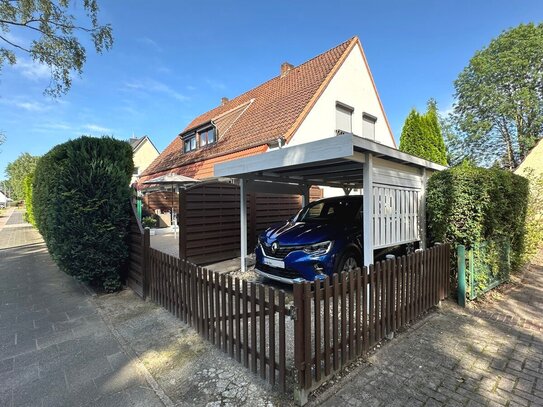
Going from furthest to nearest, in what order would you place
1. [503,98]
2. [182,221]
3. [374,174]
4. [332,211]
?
[503,98], [182,221], [332,211], [374,174]

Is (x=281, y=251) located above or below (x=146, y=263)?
above

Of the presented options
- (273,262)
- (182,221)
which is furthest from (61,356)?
(182,221)

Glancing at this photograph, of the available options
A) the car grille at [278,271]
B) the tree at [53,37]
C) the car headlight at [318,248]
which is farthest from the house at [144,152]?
the car headlight at [318,248]

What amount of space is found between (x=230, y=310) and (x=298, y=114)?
856 cm

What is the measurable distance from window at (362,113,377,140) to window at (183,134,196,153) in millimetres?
9260

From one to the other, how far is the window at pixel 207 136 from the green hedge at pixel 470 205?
1153 cm

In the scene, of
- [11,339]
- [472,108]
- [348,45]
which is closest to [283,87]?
[348,45]

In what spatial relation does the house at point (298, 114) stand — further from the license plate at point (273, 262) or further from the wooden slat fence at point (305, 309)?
the wooden slat fence at point (305, 309)

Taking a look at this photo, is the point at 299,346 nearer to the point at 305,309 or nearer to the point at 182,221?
the point at 305,309

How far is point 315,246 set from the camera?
15.1 feet

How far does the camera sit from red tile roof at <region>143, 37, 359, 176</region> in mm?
10508

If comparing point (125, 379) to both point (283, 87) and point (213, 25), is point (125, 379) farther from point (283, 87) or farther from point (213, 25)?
point (283, 87)

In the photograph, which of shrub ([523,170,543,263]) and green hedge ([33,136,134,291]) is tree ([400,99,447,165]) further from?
green hedge ([33,136,134,291])

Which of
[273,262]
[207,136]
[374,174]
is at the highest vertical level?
[207,136]
